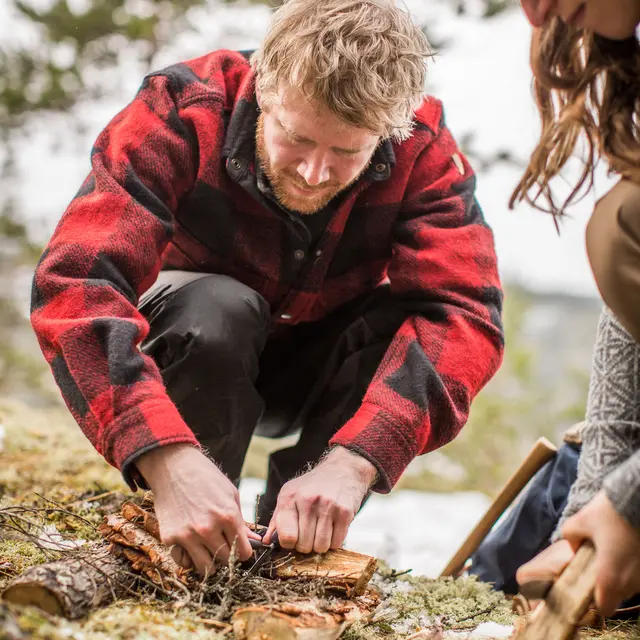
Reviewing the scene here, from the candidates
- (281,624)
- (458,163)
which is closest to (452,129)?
(458,163)

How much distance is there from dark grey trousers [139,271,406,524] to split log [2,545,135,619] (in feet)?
2.02

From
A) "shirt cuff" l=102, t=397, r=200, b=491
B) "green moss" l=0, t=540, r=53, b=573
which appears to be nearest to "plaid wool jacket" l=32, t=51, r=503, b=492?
"shirt cuff" l=102, t=397, r=200, b=491

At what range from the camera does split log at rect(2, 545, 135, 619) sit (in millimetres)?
1351

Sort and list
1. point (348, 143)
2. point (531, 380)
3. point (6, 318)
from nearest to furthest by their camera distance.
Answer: point (348, 143) → point (531, 380) → point (6, 318)

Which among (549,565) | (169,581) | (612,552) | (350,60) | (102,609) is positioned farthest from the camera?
(350,60)

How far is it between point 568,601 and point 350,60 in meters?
1.41

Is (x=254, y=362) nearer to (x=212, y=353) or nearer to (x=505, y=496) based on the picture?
(x=212, y=353)

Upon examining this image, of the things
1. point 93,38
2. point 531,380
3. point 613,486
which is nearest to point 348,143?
point 613,486

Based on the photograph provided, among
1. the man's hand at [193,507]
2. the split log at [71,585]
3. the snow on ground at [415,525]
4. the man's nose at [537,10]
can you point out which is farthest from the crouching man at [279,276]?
the snow on ground at [415,525]

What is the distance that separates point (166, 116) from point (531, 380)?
513 centimetres

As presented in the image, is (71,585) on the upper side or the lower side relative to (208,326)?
lower

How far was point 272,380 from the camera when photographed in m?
2.49

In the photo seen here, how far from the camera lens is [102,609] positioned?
4.66ft

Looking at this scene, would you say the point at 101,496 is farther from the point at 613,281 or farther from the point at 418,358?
the point at 613,281
